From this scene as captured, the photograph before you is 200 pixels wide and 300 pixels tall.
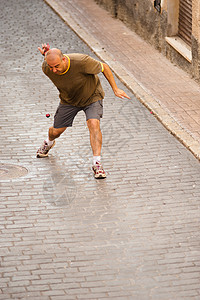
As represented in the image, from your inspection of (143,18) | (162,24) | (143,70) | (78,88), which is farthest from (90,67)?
(143,18)

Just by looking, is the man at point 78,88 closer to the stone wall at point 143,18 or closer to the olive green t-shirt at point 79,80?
the olive green t-shirt at point 79,80

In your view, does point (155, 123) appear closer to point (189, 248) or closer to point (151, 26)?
point (189, 248)

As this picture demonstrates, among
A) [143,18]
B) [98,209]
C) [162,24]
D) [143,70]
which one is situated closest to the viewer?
[98,209]

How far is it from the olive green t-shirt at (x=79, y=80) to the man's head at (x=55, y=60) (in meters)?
0.14

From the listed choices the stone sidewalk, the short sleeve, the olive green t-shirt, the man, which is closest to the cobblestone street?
the stone sidewalk

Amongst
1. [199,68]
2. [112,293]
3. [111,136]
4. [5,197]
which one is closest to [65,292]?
[112,293]

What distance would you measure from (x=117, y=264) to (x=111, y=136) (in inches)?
143

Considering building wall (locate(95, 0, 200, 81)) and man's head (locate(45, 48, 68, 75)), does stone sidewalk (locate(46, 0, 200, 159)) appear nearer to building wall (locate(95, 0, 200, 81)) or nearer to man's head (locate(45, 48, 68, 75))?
building wall (locate(95, 0, 200, 81))

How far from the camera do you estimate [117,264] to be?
6.80m

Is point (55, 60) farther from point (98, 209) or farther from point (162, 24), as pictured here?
point (162, 24)

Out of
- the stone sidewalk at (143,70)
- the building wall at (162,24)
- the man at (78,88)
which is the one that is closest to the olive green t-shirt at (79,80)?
the man at (78,88)

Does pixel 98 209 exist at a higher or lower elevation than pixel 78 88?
lower

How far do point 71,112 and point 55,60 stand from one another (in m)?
1.16

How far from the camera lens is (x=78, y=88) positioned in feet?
28.0
